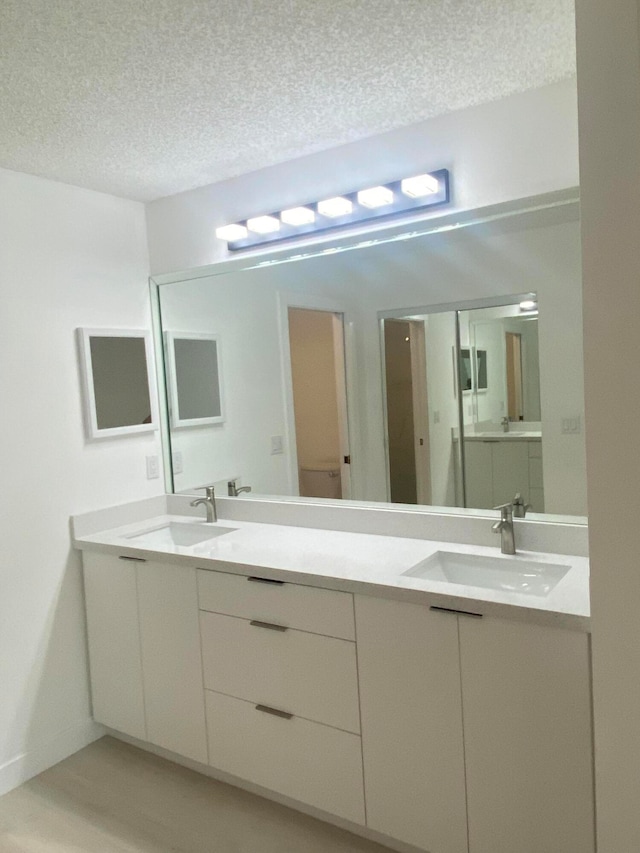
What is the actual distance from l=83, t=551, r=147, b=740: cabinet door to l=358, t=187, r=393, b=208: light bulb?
161 cm

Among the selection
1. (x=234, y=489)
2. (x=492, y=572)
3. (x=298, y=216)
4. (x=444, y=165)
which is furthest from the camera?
(x=234, y=489)

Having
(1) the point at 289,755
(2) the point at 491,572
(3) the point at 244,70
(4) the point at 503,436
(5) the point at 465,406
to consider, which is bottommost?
(1) the point at 289,755

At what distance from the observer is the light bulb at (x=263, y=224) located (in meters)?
2.63

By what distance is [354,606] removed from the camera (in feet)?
6.52

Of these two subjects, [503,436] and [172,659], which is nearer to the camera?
[503,436]

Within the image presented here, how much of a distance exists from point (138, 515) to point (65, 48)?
191cm

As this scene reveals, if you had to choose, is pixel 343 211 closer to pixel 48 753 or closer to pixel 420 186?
pixel 420 186

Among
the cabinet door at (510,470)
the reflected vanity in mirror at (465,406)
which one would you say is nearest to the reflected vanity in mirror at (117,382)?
the reflected vanity in mirror at (465,406)

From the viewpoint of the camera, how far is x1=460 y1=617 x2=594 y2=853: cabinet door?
1.64 m

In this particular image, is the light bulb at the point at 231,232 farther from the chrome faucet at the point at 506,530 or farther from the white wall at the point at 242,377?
the chrome faucet at the point at 506,530

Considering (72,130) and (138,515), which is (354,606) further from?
(72,130)

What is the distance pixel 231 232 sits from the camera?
8.96 feet

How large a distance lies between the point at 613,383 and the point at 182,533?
201 cm

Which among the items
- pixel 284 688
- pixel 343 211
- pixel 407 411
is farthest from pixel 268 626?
pixel 343 211
